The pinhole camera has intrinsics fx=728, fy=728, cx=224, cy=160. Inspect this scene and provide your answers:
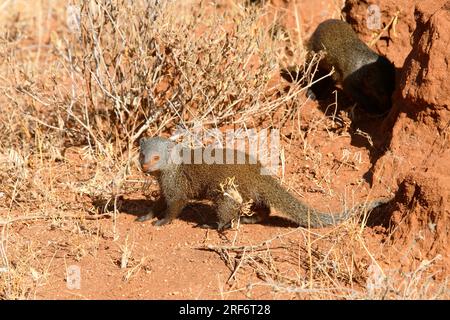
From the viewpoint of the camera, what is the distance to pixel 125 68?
19.9 ft

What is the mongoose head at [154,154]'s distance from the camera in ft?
16.5

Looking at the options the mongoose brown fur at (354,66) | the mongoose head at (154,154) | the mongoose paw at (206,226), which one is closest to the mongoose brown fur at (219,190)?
the mongoose head at (154,154)

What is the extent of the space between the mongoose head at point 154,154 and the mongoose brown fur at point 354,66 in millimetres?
1604

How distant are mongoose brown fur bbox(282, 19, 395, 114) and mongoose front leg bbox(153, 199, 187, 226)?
5.67ft

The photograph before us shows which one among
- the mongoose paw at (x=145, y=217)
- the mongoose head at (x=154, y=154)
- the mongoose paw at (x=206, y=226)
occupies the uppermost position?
the mongoose head at (x=154, y=154)

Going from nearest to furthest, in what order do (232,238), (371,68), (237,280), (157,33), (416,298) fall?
(416,298) < (237,280) < (232,238) < (157,33) < (371,68)

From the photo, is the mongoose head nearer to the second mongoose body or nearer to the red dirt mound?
the red dirt mound

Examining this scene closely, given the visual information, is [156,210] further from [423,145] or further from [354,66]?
[354,66]

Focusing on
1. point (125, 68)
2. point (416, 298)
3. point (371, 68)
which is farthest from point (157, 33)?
point (416, 298)

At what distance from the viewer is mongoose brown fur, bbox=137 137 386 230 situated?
4.84 metres

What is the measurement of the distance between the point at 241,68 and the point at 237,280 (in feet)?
7.63

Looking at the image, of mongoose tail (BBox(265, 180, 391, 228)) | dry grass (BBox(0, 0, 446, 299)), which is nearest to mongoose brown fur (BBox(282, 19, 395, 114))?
dry grass (BBox(0, 0, 446, 299))

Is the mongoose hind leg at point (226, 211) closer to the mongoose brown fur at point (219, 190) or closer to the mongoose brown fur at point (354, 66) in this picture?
the mongoose brown fur at point (219, 190)
